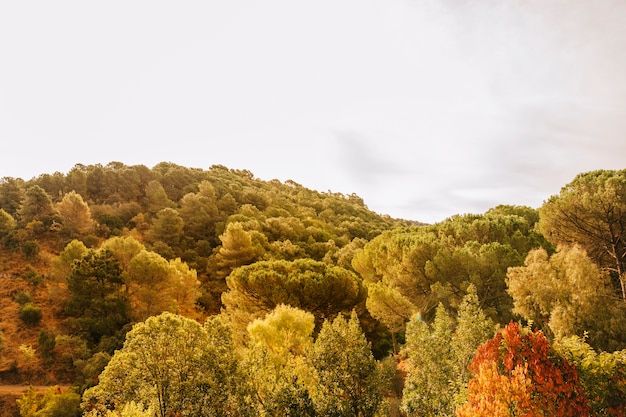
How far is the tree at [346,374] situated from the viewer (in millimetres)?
11258

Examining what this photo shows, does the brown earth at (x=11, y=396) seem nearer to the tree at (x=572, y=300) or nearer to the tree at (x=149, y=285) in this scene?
the tree at (x=149, y=285)

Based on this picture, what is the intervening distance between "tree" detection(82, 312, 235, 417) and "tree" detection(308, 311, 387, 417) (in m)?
2.92

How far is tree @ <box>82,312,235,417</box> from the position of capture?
10211 mm

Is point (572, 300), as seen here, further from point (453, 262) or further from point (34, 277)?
point (34, 277)

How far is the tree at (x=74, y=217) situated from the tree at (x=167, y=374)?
34.0 meters

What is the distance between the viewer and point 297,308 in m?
20.3

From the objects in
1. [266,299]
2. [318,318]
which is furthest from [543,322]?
[266,299]

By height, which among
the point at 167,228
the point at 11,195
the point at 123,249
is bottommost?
the point at 123,249

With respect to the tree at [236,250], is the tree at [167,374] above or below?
below

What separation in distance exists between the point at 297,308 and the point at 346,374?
917cm

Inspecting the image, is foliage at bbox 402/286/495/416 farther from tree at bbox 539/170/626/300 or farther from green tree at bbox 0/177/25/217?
green tree at bbox 0/177/25/217

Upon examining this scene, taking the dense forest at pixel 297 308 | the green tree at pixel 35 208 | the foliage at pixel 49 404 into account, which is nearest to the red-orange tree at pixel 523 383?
the dense forest at pixel 297 308

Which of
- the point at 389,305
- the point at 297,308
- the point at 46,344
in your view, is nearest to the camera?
the point at 297,308

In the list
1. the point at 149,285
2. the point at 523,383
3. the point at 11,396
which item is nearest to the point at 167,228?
the point at 149,285
